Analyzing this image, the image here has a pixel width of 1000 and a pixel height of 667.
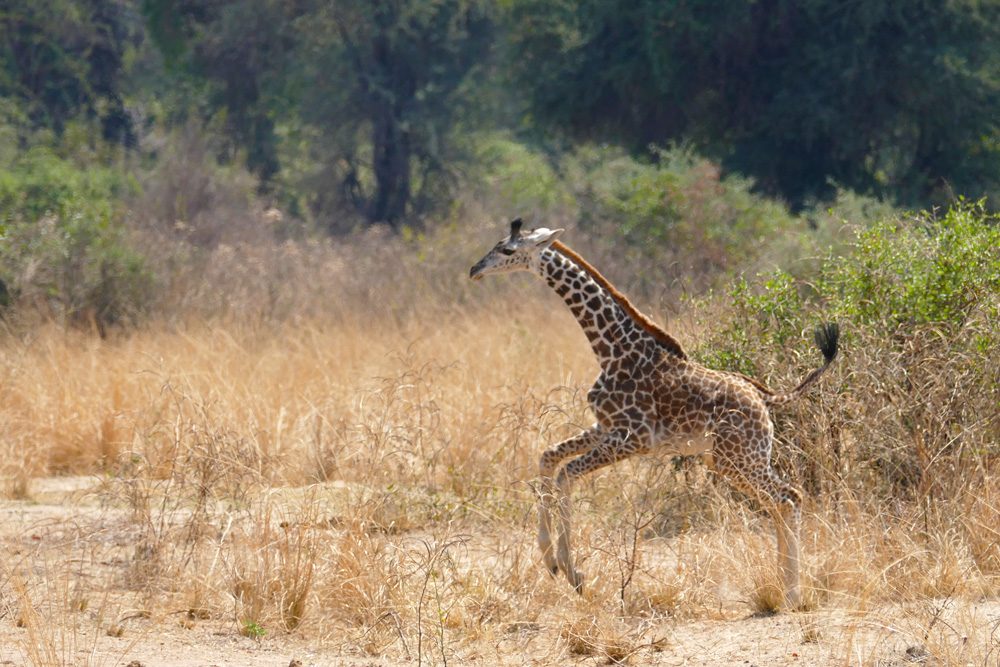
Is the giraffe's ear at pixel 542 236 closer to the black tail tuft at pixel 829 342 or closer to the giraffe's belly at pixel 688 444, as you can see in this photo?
the giraffe's belly at pixel 688 444

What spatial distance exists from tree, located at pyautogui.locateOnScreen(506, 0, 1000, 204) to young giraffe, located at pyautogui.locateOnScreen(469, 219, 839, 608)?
12810 mm

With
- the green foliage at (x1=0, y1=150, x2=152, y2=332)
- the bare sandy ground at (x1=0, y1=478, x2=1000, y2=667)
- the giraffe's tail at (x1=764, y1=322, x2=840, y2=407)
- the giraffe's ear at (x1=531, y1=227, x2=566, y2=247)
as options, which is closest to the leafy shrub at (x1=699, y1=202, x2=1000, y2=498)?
the giraffe's tail at (x1=764, y1=322, x2=840, y2=407)

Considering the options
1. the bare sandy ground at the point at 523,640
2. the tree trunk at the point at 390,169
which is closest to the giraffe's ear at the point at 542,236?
the bare sandy ground at the point at 523,640

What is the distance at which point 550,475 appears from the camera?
5.96m

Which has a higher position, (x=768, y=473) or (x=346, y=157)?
(x=346, y=157)

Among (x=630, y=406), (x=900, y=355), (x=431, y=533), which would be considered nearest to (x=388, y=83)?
(x=431, y=533)

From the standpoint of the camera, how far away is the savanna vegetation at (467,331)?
219 inches

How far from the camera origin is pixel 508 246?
5930mm

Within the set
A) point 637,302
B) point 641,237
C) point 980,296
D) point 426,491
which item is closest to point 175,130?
point 641,237

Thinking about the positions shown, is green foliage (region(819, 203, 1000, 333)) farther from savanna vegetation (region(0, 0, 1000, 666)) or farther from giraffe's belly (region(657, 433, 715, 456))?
giraffe's belly (region(657, 433, 715, 456))

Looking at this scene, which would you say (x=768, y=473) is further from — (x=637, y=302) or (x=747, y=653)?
(x=637, y=302)

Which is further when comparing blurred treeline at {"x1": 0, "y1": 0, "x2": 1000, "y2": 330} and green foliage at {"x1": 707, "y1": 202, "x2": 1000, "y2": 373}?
blurred treeline at {"x1": 0, "y1": 0, "x2": 1000, "y2": 330}

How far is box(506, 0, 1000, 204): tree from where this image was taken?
1831 centimetres

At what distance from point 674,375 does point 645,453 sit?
1.17ft
